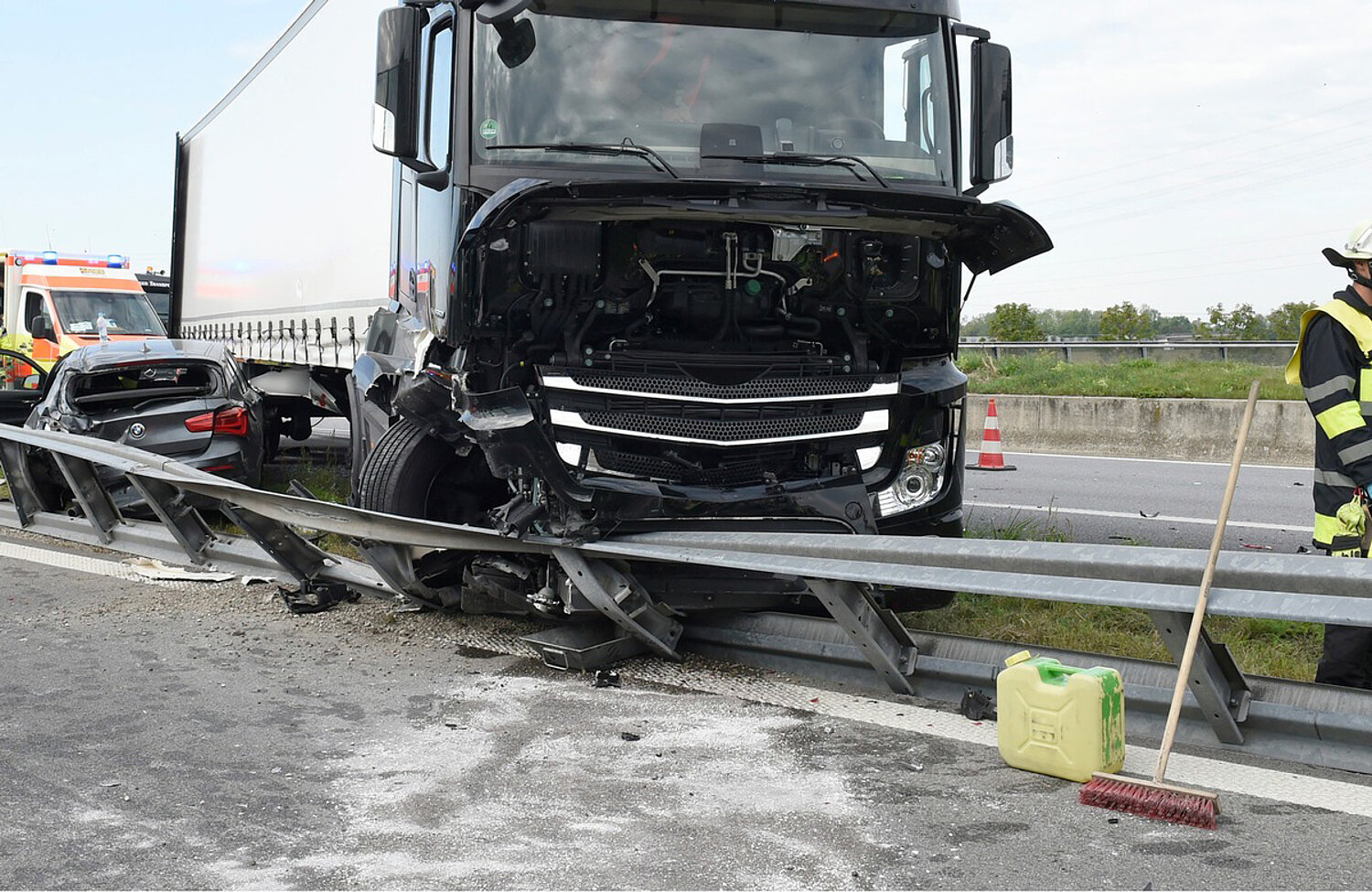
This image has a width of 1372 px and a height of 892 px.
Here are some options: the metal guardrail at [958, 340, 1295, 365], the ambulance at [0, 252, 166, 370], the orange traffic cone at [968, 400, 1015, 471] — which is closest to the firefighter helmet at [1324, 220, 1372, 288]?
the orange traffic cone at [968, 400, 1015, 471]

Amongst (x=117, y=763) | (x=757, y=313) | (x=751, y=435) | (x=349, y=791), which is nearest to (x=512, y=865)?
(x=349, y=791)

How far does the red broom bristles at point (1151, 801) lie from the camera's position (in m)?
3.57

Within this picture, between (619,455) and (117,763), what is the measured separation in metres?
2.10

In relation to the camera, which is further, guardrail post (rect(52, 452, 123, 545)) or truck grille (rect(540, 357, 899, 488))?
guardrail post (rect(52, 452, 123, 545))

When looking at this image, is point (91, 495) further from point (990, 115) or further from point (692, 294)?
point (990, 115)

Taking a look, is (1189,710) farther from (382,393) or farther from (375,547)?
(382,393)

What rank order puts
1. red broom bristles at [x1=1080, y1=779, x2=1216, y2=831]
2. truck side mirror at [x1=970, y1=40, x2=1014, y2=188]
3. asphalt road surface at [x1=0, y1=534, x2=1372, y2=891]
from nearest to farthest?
asphalt road surface at [x1=0, y1=534, x2=1372, y2=891] → red broom bristles at [x1=1080, y1=779, x2=1216, y2=831] → truck side mirror at [x1=970, y1=40, x2=1014, y2=188]

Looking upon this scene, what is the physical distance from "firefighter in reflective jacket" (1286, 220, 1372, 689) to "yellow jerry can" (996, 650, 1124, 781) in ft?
3.77

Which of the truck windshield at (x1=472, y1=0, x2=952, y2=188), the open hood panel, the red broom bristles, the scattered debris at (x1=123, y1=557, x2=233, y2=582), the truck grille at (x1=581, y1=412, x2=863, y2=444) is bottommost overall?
the scattered debris at (x1=123, y1=557, x2=233, y2=582)

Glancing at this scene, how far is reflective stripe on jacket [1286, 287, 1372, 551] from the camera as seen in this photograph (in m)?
4.59

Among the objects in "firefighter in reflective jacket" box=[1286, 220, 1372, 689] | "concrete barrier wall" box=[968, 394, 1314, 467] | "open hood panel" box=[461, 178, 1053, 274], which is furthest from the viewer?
"concrete barrier wall" box=[968, 394, 1314, 467]

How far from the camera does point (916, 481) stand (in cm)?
568

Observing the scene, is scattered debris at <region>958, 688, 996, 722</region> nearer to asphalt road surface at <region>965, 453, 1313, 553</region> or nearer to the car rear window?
asphalt road surface at <region>965, 453, 1313, 553</region>

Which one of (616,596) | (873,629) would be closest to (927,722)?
(873,629)
